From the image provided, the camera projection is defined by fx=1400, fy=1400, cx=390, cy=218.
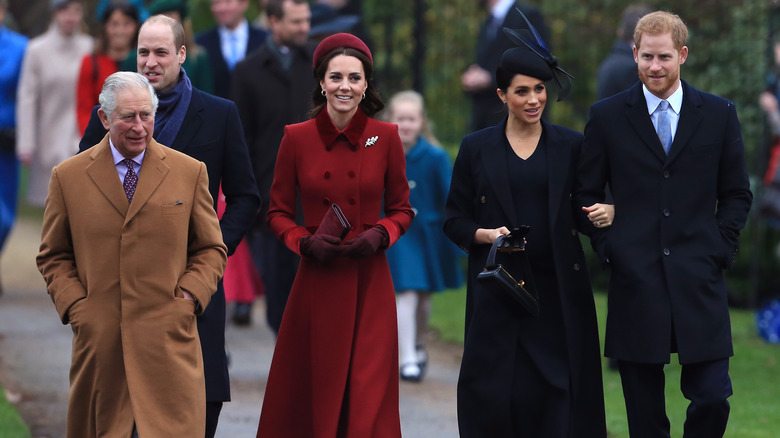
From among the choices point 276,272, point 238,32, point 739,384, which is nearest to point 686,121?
point 276,272

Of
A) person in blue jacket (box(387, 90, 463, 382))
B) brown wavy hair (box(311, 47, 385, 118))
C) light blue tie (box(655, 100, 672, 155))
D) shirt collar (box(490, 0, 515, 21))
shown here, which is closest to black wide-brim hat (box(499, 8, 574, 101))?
light blue tie (box(655, 100, 672, 155))

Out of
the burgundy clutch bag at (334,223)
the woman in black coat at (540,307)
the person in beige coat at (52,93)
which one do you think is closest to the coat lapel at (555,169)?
the woman in black coat at (540,307)

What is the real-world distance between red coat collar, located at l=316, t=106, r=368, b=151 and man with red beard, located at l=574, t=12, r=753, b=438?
39.2 inches

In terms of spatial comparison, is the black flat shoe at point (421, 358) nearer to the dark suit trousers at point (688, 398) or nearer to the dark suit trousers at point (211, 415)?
the dark suit trousers at point (688, 398)

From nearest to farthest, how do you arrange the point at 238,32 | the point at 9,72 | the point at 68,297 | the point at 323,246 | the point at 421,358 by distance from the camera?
the point at 68,297
the point at 323,246
the point at 421,358
the point at 238,32
the point at 9,72

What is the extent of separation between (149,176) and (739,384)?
5.19 m

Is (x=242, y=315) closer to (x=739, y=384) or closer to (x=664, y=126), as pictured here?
(x=739, y=384)

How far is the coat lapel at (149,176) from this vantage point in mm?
5359

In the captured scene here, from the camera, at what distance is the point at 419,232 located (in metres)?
9.27

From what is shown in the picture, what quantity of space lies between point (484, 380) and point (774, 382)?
385 cm

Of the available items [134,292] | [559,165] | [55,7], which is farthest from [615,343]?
[55,7]

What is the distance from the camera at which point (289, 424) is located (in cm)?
614

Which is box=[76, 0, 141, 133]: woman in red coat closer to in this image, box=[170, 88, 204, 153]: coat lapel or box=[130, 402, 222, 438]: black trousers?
box=[170, 88, 204, 153]: coat lapel

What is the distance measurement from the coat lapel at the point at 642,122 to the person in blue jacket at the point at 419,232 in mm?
3063
